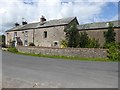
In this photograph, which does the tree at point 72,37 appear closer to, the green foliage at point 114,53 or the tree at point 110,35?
the tree at point 110,35

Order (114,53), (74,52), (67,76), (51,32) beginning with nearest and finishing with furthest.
Result: 1. (67,76)
2. (114,53)
3. (74,52)
4. (51,32)

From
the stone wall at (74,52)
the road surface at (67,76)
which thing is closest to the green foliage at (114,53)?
the stone wall at (74,52)

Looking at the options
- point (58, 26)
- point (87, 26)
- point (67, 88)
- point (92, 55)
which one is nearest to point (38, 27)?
point (58, 26)

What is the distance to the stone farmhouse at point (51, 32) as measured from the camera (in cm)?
4096

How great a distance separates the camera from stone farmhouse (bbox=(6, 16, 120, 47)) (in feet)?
134

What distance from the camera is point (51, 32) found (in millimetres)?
49250

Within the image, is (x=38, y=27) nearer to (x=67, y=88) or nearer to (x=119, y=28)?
(x=119, y=28)

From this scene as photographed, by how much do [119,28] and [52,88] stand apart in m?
32.2

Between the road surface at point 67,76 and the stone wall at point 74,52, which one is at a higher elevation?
the stone wall at point 74,52

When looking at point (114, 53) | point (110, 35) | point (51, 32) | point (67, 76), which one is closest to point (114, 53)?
point (114, 53)

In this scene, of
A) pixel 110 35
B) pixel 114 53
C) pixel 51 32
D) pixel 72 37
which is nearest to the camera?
pixel 114 53

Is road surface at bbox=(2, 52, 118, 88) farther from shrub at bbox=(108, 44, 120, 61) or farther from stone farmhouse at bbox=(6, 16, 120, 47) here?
stone farmhouse at bbox=(6, 16, 120, 47)

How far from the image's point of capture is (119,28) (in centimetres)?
3766

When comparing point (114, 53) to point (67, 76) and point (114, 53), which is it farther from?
point (67, 76)
